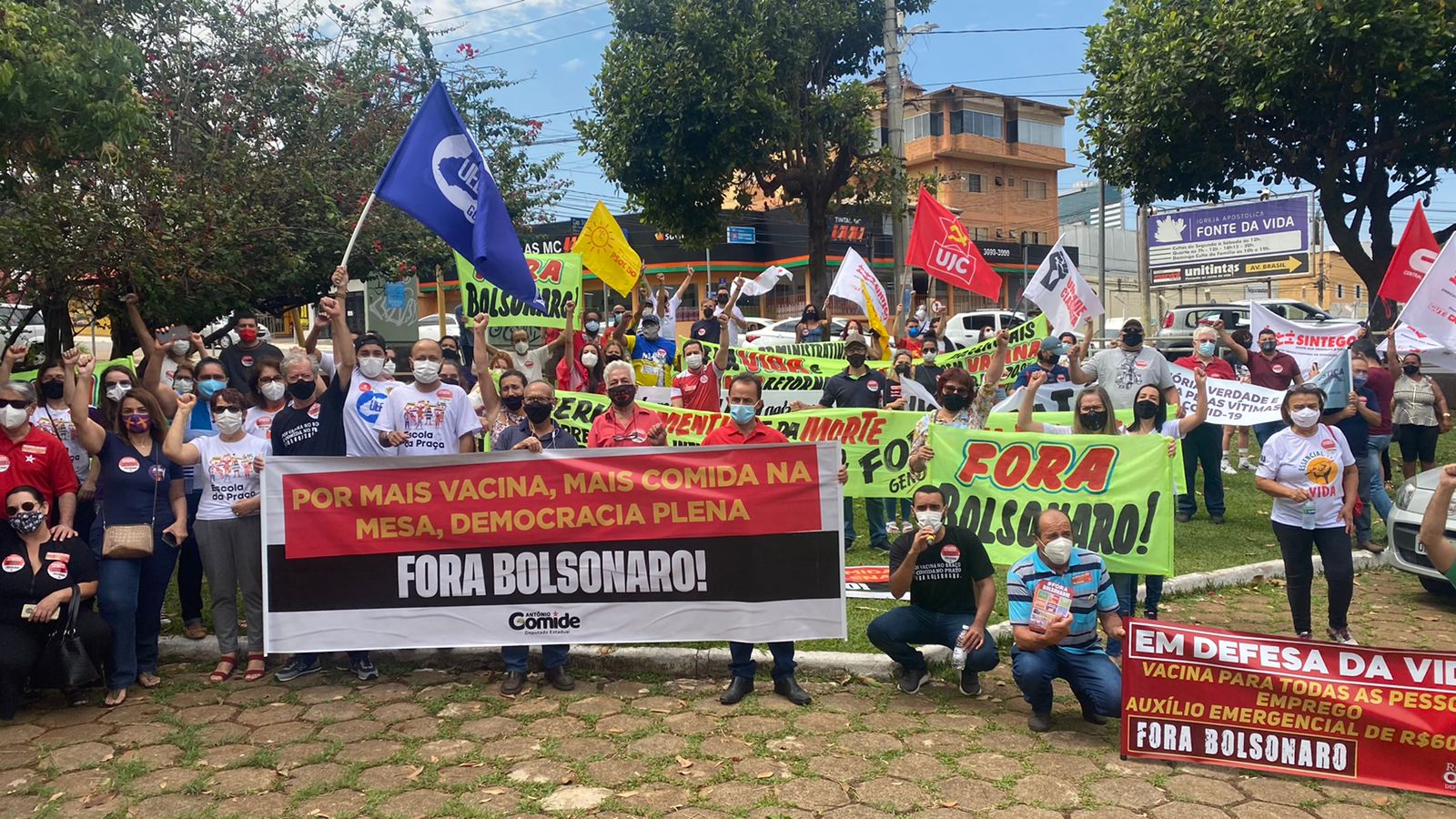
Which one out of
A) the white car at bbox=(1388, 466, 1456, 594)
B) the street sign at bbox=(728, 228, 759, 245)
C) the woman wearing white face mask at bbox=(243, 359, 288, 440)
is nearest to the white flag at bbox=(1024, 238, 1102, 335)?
the white car at bbox=(1388, 466, 1456, 594)

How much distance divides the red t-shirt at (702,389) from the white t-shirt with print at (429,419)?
163 inches

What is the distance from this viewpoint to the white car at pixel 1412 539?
327 inches

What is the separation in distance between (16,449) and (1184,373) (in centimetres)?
1038

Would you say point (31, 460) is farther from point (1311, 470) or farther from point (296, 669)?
point (1311, 470)

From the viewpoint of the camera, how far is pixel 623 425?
693 cm

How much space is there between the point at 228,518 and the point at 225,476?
0.26 meters

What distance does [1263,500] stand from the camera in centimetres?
1203

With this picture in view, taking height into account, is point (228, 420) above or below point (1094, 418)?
above

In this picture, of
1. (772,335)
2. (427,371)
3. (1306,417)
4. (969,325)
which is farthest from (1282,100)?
(969,325)

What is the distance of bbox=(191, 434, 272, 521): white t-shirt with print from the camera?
6699 mm

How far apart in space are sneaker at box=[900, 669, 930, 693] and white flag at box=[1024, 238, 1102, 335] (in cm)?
665

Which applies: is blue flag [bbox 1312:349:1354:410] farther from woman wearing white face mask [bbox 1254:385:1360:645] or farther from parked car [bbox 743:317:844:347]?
parked car [bbox 743:317:844:347]

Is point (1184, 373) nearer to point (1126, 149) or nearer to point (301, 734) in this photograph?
point (1126, 149)

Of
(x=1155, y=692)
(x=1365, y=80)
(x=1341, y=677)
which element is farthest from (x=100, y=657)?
(x=1365, y=80)
